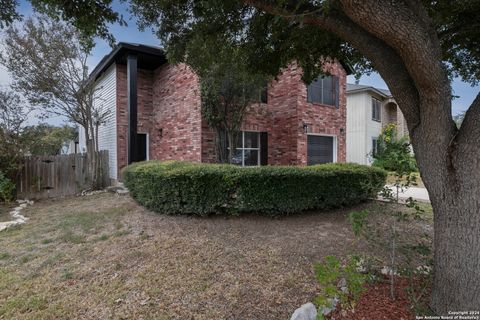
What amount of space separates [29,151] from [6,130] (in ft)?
3.55

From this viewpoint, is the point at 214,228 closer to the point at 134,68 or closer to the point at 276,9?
the point at 276,9

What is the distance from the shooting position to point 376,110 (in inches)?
709

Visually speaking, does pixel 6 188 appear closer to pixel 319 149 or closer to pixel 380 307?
pixel 380 307

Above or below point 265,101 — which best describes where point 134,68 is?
above

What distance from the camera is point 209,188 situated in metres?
5.35

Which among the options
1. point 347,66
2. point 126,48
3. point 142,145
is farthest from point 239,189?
point 347,66

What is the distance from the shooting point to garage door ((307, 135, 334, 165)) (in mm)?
11377

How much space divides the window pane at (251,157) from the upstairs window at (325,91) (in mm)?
3379

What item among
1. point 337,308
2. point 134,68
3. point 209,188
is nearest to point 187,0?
point 209,188

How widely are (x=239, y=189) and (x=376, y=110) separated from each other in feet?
53.2

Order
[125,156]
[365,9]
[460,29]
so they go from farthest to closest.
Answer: [125,156]
[460,29]
[365,9]

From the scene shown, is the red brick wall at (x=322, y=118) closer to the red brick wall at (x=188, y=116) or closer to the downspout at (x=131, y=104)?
the red brick wall at (x=188, y=116)

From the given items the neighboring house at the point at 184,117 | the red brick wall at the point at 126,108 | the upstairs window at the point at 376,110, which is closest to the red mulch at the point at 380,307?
the neighboring house at the point at 184,117

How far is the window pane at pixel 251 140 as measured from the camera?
10.00 m
